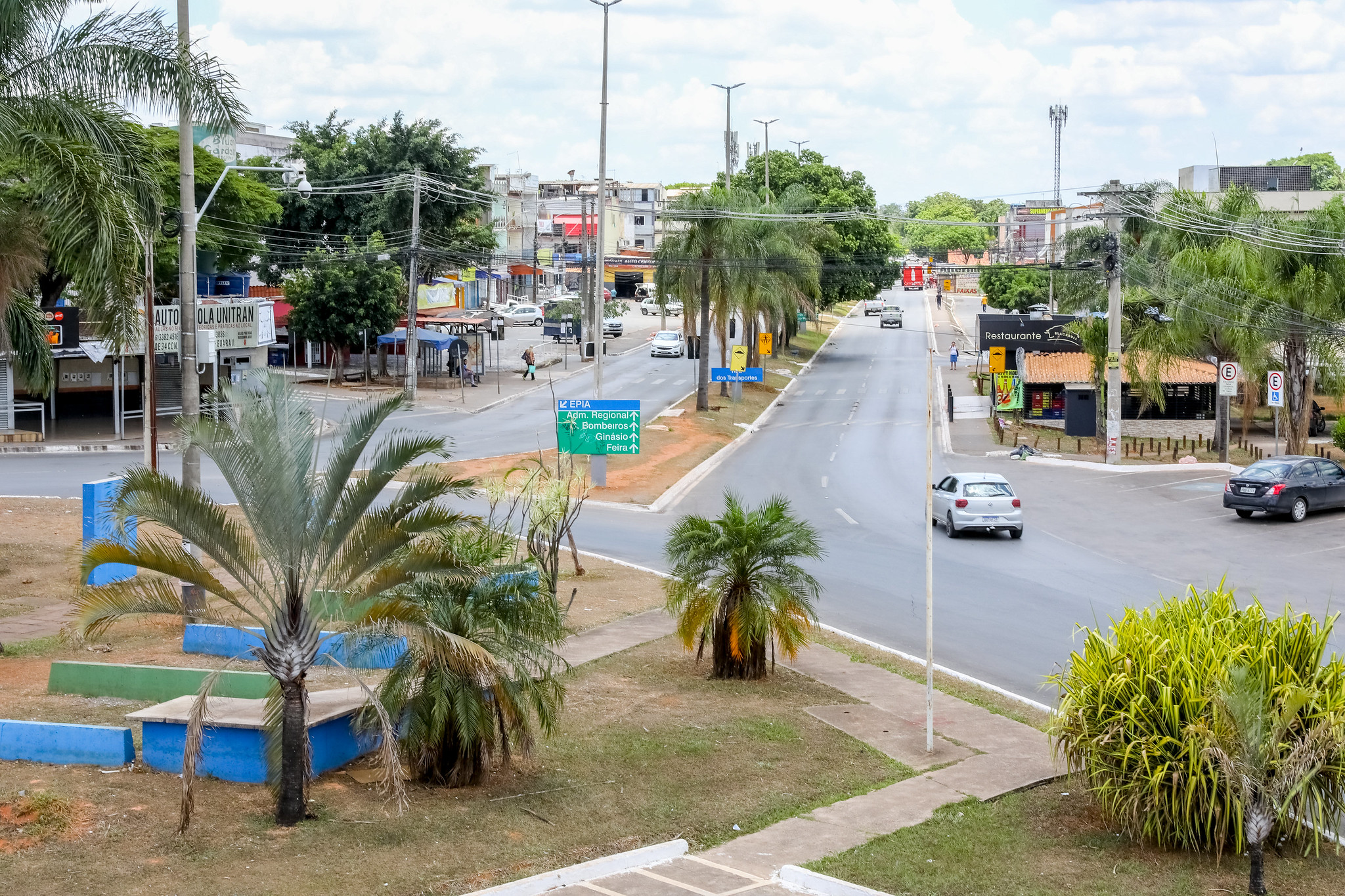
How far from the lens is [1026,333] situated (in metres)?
57.4

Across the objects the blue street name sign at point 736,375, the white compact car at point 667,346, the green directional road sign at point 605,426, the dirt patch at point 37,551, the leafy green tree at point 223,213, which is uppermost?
the leafy green tree at point 223,213

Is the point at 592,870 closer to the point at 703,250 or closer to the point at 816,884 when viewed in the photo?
the point at 816,884

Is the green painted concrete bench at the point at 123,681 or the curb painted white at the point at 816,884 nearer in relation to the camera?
the curb painted white at the point at 816,884

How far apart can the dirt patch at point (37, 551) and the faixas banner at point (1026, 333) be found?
129 ft

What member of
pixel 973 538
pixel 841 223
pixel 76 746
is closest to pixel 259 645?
pixel 76 746

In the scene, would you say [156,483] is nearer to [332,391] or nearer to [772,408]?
[332,391]

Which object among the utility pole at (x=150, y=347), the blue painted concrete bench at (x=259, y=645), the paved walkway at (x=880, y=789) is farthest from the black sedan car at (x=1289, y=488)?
the utility pole at (x=150, y=347)

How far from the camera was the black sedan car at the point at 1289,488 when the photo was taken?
29141mm

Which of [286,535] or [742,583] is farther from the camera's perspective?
[742,583]

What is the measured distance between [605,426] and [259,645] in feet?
56.9

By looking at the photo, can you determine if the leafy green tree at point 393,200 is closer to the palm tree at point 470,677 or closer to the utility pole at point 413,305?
the utility pole at point 413,305

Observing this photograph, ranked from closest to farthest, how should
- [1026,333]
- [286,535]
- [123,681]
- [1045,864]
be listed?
[1045,864] < [286,535] < [123,681] < [1026,333]

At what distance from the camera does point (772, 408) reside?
58.8 metres

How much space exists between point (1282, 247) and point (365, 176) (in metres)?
47.1
